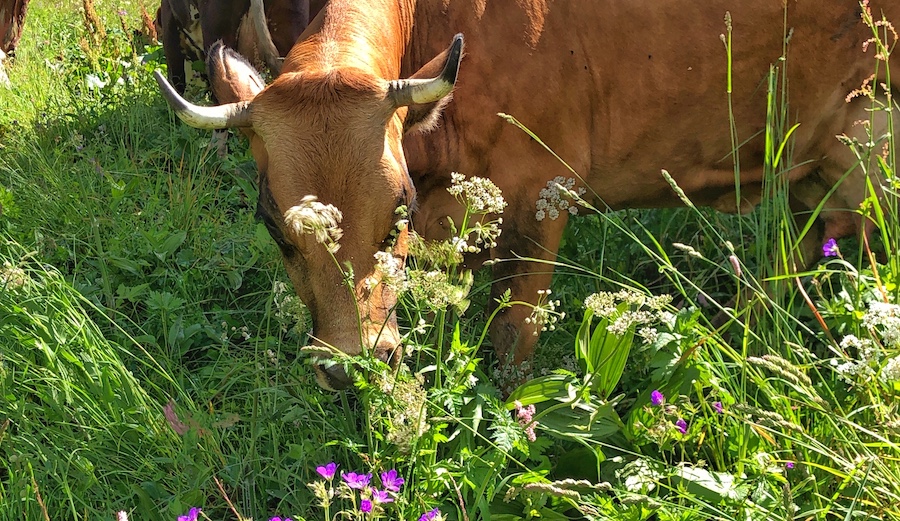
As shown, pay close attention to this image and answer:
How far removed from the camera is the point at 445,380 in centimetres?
288

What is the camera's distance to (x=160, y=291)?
4605mm

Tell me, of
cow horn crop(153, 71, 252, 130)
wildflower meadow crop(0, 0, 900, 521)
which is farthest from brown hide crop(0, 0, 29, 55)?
cow horn crop(153, 71, 252, 130)

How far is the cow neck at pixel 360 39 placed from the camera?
345cm

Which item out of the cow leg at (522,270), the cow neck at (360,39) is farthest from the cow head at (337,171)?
the cow leg at (522,270)

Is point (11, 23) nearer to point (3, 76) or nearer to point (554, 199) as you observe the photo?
point (3, 76)

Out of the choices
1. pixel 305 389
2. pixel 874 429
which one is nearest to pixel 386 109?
pixel 305 389

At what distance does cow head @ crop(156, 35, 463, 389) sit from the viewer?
122 inches

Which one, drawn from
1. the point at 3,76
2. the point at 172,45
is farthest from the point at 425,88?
the point at 3,76

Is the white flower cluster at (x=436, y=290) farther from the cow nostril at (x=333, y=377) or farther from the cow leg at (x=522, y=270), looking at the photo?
the cow leg at (x=522, y=270)

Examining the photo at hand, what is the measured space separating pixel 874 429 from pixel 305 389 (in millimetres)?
1937

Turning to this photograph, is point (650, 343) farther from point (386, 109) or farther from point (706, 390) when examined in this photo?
point (386, 109)

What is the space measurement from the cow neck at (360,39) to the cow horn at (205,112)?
0.28 meters

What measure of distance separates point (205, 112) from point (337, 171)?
0.53 metres

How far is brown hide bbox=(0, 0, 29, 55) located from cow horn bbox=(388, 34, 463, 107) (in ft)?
Answer: 17.7
